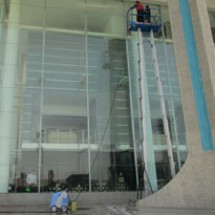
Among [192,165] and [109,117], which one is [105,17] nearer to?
[109,117]


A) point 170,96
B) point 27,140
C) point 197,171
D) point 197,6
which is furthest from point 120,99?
point 197,171

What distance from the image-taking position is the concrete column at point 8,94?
12.7 m

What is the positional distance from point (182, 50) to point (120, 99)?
556 cm

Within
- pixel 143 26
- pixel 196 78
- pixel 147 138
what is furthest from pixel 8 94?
pixel 196 78

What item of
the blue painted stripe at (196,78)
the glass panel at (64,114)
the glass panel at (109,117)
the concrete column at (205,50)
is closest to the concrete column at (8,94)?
the glass panel at (64,114)

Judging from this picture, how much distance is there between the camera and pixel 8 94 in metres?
13.8

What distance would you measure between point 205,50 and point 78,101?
7.14 m

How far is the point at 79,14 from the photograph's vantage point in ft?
54.7

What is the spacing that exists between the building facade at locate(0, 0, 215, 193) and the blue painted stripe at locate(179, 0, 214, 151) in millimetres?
4889

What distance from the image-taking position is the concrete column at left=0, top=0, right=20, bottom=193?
12695 mm

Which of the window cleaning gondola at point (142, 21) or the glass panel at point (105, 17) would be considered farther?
the glass panel at point (105, 17)

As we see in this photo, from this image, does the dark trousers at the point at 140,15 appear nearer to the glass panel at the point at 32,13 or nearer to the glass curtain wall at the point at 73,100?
the glass curtain wall at the point at 73,100

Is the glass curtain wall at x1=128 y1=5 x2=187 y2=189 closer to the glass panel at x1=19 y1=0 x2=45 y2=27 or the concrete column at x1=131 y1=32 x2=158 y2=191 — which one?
the concrete column at x1=131 y1=32 x2=158 y2=191

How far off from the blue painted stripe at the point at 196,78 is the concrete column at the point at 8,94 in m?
8.57
